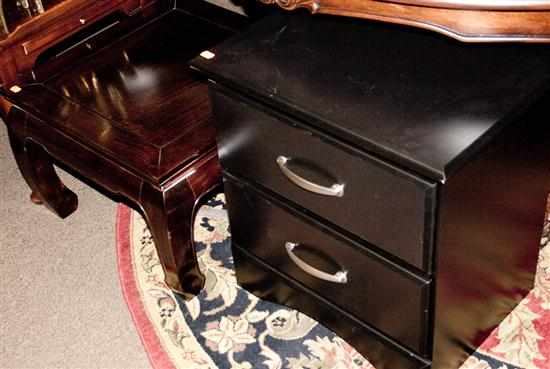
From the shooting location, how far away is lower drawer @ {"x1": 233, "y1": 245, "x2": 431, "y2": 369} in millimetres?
1422

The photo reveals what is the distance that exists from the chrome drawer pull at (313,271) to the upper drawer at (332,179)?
11 centimetres

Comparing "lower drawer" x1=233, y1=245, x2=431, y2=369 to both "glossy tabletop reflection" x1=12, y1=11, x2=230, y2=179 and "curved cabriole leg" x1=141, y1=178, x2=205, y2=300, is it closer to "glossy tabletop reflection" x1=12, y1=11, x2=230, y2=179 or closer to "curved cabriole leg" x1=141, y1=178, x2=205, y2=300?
"curved cabriole leg" x1=141, y1=178, x2=205, y2=300

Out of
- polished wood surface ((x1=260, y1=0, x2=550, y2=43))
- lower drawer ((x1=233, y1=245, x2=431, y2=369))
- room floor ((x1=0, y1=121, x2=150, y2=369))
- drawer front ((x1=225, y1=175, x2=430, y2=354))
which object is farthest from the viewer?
room floor ((x1=0, y1=121, x2=150, y2=369))

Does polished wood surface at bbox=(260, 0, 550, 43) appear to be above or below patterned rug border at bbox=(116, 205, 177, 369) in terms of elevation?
above

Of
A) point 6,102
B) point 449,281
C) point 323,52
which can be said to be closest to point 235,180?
point 323,52

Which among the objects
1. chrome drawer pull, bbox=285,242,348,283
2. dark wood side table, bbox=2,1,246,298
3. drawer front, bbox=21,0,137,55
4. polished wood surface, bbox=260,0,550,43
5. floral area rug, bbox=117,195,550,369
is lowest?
floral area rug, bbox=117,195,550,369

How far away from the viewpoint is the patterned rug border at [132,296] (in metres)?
1.62

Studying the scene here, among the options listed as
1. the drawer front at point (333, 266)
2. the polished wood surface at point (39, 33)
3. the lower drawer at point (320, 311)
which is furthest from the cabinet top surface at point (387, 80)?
the polished wood surface at point (39, 33)

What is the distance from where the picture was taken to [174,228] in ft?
5.08

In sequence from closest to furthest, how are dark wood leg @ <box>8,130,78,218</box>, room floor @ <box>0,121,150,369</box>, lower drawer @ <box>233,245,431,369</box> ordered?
lower drawer @ <box>233,245,431,369</box>, room floor @ <box>0,121,150,369</box>, dark wood leg @ <box>8,130,78,218</box>

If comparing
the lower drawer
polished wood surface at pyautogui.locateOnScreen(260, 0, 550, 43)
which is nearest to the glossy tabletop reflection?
the lower drawer

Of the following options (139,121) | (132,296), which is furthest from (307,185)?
(132,296)

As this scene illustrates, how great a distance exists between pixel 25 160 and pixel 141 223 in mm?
291

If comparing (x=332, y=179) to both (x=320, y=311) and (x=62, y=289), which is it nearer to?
(x=320, y=311)
